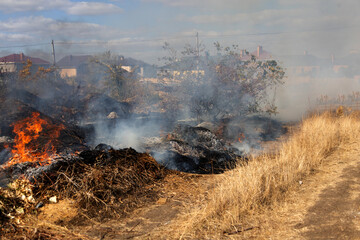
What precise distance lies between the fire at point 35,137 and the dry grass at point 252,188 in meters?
3.56

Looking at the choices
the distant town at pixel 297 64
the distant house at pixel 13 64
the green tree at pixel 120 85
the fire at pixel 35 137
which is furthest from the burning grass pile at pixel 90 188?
the distant town at pixel 297 64

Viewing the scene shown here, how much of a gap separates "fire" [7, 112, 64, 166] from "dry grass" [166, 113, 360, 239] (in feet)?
11.7

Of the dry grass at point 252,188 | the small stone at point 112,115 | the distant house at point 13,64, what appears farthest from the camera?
the distant house at point 13,64

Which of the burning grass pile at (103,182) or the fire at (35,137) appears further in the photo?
the fire at (35,137)

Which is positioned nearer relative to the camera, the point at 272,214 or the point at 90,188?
the point at 272,214

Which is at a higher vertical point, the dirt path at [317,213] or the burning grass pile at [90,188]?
the burning grass pile at [90,188]

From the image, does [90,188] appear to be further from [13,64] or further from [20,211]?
[13,64]

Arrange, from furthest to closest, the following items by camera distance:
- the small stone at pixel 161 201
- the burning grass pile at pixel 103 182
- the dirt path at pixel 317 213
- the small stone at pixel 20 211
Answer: the small stone at pixel 161 201 → the burning grass pile at pixel 103 182 → the small stone at pixel 20 211 → the dirt path at pixel 317 213

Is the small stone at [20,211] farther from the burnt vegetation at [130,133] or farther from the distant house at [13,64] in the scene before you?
the distant house at [13,64]

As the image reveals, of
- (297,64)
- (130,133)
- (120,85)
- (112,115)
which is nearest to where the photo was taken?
(130,133)

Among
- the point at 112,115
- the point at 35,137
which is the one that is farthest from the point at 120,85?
the point at 35,137

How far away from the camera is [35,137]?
22.2ft

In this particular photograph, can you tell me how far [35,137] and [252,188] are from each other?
16.0 ft

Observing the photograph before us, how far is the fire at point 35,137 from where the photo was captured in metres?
6.19
